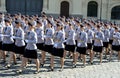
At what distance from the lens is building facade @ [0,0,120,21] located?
48.8m

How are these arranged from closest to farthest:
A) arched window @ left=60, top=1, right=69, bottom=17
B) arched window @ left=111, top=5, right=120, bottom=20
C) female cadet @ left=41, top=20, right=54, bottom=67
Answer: female cadet @ left=41, top=20, right=54, bottom=67
arched window @ left=60, top=1, right=69, bottom=17
arched window @ left=111, top=5, right=120, bottom=20

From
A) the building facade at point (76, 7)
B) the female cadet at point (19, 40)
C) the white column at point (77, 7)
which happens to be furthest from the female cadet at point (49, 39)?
the white column at point (77, 7)

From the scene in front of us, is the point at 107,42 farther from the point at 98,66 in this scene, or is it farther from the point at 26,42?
the point at 26,42

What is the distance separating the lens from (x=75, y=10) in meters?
49.9

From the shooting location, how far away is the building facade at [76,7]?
160ft

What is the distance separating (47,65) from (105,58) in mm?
4868

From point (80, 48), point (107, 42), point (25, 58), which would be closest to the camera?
point (25, 58)

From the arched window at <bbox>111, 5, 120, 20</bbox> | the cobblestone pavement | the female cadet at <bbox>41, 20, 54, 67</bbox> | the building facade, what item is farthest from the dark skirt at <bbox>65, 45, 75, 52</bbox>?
the arched window at <bbox>111, 5, 120, 20</bbox>

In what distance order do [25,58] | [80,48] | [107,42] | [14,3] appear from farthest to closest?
[14,3] < [107,42] < [80,48] < [25,58]

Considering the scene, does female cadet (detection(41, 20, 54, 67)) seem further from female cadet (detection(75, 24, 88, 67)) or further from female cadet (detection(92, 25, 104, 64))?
female cadet (detection(92, 25, 104, 64))

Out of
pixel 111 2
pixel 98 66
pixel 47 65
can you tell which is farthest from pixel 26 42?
pixel 111 2

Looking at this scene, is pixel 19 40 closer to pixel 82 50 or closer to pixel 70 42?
pixel 70 42

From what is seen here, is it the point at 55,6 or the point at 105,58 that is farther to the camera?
the point at 55,6

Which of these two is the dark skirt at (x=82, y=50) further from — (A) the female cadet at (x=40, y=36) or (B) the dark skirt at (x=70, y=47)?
(A) the female cadet at (x=40, y=36)
